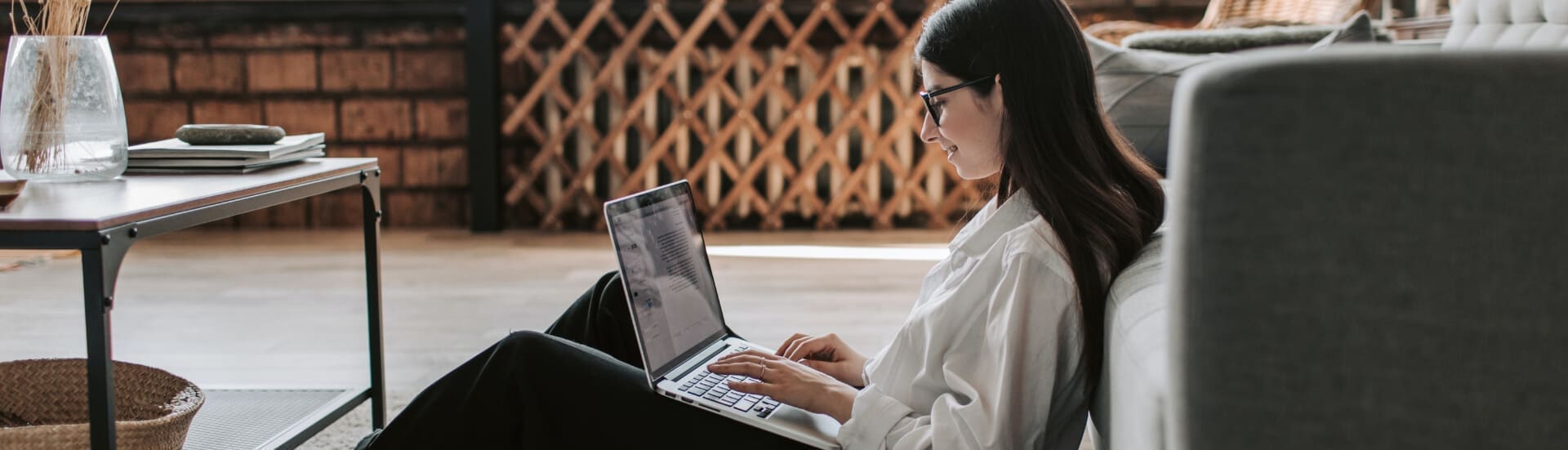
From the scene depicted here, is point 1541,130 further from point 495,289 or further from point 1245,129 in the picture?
point 495,289

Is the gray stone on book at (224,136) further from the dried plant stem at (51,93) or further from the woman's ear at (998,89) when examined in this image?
the woman's ear at (998,89)

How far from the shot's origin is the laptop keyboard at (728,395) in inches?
33.5

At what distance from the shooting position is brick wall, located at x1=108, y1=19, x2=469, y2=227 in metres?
3.53

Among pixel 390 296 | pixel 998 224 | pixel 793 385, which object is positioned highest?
pixel 998 224

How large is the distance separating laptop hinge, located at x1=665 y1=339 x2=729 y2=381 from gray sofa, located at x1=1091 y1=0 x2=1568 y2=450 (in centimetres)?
48

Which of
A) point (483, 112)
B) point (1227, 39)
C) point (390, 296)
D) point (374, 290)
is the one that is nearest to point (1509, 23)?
point (1227, 39)

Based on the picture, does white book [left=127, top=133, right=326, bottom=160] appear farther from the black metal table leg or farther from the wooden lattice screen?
the wooden lattice screen

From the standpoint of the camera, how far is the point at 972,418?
0.72 metres

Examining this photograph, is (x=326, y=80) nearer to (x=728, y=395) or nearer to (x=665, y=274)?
(x=665, y=274)

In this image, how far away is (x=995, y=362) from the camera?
73 cm

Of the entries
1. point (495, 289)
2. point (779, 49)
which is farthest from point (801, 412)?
point (779, 49)

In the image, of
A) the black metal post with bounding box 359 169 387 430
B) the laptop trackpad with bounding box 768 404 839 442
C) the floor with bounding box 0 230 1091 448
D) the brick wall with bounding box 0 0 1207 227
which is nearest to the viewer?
the laptop trackpad with bounding box 768 404 839 442

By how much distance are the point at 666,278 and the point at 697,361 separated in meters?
0.07

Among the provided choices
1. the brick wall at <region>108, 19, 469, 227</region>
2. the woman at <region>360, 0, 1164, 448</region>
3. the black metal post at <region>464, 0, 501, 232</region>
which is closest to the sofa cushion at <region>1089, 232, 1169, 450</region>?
the woman at <region>360, 0, 1164, 448</region>
